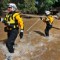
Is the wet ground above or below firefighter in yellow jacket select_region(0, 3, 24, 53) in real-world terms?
below

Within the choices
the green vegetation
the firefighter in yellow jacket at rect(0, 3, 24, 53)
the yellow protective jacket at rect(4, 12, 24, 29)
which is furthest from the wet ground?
the green vegetation

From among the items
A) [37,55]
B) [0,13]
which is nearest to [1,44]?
[37,55]

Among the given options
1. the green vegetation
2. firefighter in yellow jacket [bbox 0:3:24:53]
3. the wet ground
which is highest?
firefighter in yellow jacket [bbox 0:3:24:53]

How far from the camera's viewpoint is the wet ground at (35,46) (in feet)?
32.3

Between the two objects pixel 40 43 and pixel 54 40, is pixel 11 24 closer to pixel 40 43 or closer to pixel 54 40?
pixel 40 43

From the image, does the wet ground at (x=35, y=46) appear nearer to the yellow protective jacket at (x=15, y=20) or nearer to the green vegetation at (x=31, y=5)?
the yellow protective jacket at (x=15, y=20)

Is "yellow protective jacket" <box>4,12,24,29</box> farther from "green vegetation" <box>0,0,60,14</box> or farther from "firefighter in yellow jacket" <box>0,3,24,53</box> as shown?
"green vegetation" <box>0,0,60,14</box>

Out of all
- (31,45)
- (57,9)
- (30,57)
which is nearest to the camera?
(30,57)

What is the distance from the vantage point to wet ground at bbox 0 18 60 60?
388 inches

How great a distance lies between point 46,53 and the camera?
10.3 meters

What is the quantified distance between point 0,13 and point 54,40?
31.7 feet

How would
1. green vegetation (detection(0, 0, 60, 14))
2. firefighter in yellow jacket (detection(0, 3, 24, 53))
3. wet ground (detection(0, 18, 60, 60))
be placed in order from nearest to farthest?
1. firefighter in yellow jacket (detection(0, 3, 24, 53))
2. wet ground (detection(0, 18, 60, 60))
3. green vegetation (detection(0, 0, 60, 14))

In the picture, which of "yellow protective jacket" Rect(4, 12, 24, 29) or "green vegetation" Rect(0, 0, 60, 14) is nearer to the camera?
"yellow protective jacket" Rect(4, 12, 24, 29)

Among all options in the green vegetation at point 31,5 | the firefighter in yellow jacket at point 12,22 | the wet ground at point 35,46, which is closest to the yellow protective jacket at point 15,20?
the firefighter in yellow jacket at point 12,22
